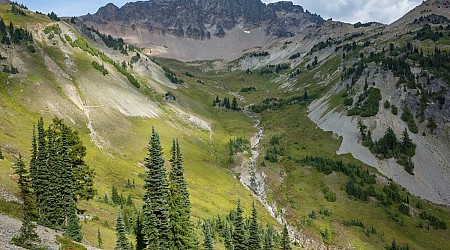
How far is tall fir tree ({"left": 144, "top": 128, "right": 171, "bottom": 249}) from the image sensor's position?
35969 millimetres

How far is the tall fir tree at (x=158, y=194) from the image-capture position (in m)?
36.0

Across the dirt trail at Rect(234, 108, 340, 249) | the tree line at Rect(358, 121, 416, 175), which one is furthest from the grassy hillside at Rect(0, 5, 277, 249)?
Answer: the tree line at Rect(358, 121, 416, 175)

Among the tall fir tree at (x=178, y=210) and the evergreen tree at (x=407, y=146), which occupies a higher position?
the tall fir tree at (x=178, y=210)

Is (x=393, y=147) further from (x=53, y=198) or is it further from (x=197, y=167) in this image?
(x=53, y=198)

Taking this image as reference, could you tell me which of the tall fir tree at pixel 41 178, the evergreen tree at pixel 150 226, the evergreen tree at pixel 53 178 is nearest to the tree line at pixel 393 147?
the evergreen tree at pixel 53 178

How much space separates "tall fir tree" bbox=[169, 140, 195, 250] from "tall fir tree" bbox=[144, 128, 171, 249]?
1002mm

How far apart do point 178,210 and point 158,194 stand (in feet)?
9.83

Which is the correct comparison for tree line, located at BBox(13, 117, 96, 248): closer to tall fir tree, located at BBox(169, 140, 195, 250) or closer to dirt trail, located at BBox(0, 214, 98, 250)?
dirt trail, located at BBox(0, 214, 98, 250)

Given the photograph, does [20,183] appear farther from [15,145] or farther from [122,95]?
[122,95]

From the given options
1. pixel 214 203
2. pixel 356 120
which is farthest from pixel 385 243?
pixel 356 120

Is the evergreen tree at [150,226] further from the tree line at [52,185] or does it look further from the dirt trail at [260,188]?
the dirt trail at [260,188]

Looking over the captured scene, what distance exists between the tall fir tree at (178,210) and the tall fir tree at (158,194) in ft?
3.29

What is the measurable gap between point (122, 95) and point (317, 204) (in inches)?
3996

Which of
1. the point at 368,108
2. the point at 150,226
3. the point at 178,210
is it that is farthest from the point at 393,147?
the point at 150,226
